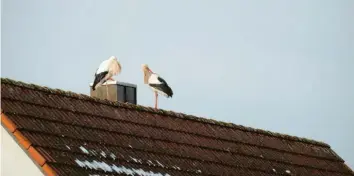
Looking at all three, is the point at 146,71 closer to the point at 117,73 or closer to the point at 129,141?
the point at 117,73

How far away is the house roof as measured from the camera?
16312 mm

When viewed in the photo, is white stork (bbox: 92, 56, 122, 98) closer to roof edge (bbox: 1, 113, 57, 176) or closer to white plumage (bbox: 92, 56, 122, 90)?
white plumage (bbox: 92, 56, 122, 90)

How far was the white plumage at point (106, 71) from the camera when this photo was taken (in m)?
21.8

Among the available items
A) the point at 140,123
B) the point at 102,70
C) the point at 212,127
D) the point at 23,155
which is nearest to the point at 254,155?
the point at 212,127

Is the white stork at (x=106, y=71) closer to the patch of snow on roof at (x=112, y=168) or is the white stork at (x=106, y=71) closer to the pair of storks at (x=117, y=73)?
the pair of storks at (x=117, y=73)

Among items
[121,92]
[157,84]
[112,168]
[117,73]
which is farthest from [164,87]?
[112,168]

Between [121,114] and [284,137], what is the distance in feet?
14.1

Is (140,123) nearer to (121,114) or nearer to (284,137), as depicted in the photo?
(121,114)

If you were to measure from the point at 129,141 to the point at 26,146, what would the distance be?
7.80 ft

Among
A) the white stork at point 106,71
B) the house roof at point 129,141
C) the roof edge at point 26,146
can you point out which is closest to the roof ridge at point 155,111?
the house roof at point 129,141

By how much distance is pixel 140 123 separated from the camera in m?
18.8

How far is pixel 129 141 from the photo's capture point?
17875mm

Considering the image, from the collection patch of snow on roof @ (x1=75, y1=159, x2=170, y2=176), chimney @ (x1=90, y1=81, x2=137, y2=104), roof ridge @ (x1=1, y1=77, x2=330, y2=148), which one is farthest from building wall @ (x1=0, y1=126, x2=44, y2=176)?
chimney @ (x1=90, y1=81, x2=137, y2=104)

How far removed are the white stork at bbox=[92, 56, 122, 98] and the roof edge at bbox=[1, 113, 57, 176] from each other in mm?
5582
